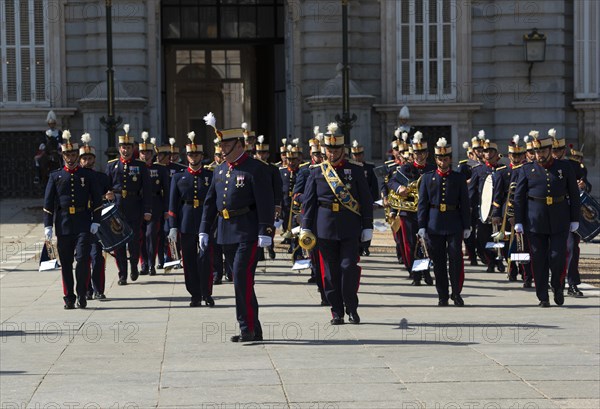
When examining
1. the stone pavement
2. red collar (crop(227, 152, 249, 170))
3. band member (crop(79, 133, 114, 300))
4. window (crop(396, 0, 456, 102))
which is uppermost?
window (crop(396, 0, 456, 102))

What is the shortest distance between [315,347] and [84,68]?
21339 mm

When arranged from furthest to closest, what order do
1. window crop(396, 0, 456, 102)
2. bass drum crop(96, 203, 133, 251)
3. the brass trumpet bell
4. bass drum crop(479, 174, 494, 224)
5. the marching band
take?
window crop(396, 0, 456, 102), bass drum crop(479, 174, 494, 224), bass drum crop(96, 203, 133, 251), the brass trumpet bell, the marching band

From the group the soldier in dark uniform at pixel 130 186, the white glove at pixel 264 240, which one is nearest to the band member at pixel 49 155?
the soldier in dark uniform at pixel 130 186

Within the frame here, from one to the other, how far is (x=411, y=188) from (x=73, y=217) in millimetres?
5269

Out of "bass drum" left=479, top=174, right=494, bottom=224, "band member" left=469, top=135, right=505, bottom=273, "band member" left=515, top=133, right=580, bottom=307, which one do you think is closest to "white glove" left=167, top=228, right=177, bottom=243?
"band member" left=515, top=133, right=580, bottom=307

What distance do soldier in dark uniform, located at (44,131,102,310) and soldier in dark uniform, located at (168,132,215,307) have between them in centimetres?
99

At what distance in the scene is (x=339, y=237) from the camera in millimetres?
14117

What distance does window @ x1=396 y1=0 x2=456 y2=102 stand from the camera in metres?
33.0

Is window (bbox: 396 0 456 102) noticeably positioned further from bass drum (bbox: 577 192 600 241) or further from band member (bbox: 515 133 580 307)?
band member (bbox: 515 133 580 307)

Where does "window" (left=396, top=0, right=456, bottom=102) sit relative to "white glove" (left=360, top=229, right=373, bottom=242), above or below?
above

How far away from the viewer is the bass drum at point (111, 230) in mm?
16828

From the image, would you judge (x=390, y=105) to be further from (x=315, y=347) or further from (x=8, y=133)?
(x=315, y=347)

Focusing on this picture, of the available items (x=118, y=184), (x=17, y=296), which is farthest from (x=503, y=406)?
(x=118, y=184)

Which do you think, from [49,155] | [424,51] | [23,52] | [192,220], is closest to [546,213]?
[192,220]
